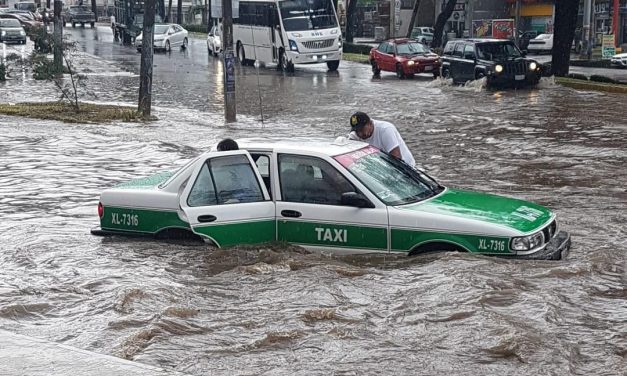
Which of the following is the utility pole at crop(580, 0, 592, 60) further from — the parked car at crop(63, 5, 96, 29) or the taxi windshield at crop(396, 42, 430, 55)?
the parked car at crop(63, 5, 96, 29)

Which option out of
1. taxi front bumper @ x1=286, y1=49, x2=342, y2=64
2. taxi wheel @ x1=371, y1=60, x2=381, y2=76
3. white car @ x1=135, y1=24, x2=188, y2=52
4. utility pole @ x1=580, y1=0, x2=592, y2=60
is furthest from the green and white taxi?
white car @ x1=135, y1=24, x2=188, y2=52

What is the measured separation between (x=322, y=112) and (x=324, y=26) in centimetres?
1653

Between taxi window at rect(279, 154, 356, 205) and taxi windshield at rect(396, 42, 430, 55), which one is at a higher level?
taxi window at rect(279, 154, 356, 205)

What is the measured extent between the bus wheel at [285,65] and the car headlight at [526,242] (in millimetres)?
33717

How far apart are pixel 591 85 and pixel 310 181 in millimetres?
23807

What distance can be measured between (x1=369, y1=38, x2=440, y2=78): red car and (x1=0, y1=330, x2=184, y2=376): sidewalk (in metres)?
33.1

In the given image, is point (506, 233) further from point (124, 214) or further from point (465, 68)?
point (465, 68)

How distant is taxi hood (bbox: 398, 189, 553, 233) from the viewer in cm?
921

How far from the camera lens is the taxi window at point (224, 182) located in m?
9.97

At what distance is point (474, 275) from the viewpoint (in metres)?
8.98

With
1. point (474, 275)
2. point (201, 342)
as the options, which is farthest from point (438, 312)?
point (201, 342)

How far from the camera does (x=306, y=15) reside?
42625 millimetres

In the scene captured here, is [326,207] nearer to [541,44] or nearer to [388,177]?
[388,177]

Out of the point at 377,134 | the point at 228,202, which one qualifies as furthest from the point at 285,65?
the point at 228,202
